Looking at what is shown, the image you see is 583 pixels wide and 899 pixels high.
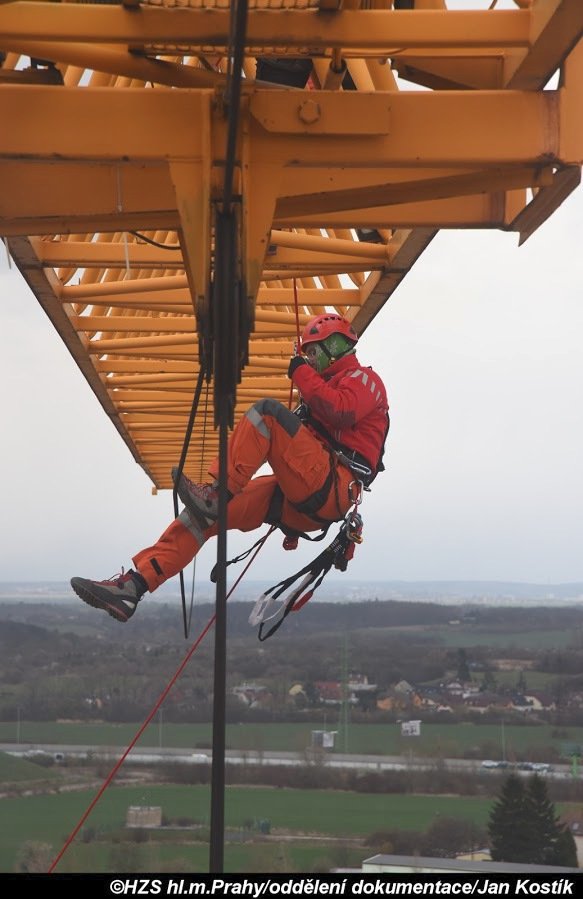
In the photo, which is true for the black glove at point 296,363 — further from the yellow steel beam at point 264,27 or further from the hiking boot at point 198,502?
the yellow steel beam at point 264,27

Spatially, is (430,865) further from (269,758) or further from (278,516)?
(278,516)

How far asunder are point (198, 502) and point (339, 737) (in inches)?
2097

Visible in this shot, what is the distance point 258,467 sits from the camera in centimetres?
826

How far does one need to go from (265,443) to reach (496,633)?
65.5m

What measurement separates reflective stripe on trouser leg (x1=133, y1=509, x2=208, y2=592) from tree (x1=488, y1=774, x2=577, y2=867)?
3722cm

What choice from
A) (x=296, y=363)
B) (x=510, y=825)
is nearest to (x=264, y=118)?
(x=296, y=363)

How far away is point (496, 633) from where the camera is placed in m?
72.2

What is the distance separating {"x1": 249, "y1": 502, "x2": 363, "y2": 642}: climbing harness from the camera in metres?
8.99

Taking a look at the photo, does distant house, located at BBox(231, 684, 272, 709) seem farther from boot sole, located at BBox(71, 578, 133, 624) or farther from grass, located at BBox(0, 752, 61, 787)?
boot sole, located at BBox(71, 578, 133, 624)

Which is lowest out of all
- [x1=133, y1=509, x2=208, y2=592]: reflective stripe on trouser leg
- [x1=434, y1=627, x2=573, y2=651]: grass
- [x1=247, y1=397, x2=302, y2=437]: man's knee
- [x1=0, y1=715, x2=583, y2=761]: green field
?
[x1=0, y1=715, x2=583, y2=761]: green field

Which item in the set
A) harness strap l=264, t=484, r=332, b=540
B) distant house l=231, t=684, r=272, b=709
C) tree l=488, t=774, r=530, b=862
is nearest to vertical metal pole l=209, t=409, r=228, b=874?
harness strap l=264, t=484, r=332, b=540

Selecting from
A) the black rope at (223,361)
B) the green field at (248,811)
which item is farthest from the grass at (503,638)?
the black rope at (223,361)
